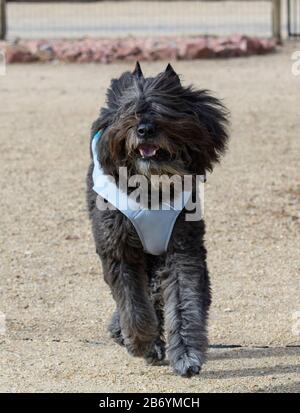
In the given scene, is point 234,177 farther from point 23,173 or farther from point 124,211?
point 124,211

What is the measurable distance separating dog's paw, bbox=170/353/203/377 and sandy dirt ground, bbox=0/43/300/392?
0.08 metres

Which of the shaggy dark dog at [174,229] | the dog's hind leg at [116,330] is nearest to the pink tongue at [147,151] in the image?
the shaggy dark dog at [174,229]

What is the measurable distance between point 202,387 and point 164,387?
0.18 meters

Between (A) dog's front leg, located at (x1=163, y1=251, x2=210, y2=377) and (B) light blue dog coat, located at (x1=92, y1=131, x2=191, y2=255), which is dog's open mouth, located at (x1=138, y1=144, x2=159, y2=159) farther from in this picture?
(A) dog's front leg, located at (x1=163, y1=251, x2=210, y2=377)

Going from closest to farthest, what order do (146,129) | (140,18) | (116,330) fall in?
(146,129)
(116,330)
(140,18)

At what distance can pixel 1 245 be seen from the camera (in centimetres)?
845

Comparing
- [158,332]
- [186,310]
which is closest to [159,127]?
[186,310]

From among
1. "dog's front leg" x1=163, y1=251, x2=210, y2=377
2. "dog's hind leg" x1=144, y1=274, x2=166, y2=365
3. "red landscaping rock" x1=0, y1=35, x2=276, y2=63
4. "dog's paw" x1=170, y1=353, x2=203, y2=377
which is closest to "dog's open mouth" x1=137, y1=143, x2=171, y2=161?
"dog's front leg" x1=163, y1=251, x2=210, y2=377

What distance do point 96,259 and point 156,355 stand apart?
7.53ft

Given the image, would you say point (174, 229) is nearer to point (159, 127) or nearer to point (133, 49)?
point (159, 127)

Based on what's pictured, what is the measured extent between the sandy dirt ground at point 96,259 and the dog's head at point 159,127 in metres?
1.02

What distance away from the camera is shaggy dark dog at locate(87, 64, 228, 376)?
5.35m

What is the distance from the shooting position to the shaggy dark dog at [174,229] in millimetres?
5352

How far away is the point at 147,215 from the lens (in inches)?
221
